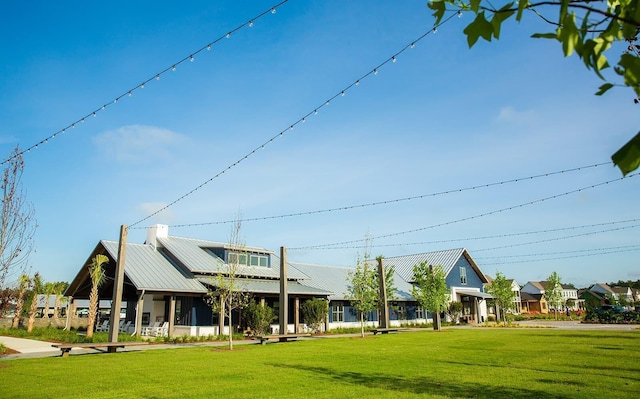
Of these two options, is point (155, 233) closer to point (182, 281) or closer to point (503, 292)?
point (182, 281)

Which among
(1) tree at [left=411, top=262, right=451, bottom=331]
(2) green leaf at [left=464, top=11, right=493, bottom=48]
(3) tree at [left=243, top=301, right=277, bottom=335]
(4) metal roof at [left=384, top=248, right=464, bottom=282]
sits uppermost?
(4) metal roof at [left=384, top=248, right=464, bottom=282]

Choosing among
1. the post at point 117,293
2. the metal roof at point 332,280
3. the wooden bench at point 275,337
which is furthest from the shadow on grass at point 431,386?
the metal roof at point 332,280

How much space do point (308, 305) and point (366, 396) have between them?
2262 centimetres

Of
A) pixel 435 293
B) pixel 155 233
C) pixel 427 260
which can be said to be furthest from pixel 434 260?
pixel 155 233

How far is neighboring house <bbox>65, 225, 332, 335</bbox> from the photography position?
25844 millimetres

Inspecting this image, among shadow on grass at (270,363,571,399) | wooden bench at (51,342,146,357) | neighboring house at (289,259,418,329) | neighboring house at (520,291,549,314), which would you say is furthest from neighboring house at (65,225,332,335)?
neighboring house at (520,291,549,314)

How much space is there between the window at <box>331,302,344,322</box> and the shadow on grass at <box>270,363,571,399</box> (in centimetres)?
2412

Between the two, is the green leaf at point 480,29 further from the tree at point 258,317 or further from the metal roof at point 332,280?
the metal roof at point 332,280

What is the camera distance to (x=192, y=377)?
1104 cm

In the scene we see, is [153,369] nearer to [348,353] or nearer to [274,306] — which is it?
[348,353]

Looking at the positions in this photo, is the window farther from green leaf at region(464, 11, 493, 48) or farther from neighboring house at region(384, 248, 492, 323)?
green leaf at region(464, 11, 493, 48)

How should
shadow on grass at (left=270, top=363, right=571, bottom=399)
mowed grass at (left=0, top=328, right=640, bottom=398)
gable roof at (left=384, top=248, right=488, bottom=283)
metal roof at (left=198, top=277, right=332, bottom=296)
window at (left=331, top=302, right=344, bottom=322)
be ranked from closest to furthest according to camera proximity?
1. shadow on grass at (left=270, top=363, right=571, bottom=399)
2. mowed grass at (left=0, top=328, right=640, bottom=398)
3. metal roof at (left=198, top=277, right=332, bottom=296)
4. window at (left=331, top=302, right=344, bottom=322)
5. gable roof at (left=384, top=248, right=488, bottom=283)

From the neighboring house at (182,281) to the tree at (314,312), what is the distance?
0.65 metres

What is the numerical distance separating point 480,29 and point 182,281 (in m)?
27.3
